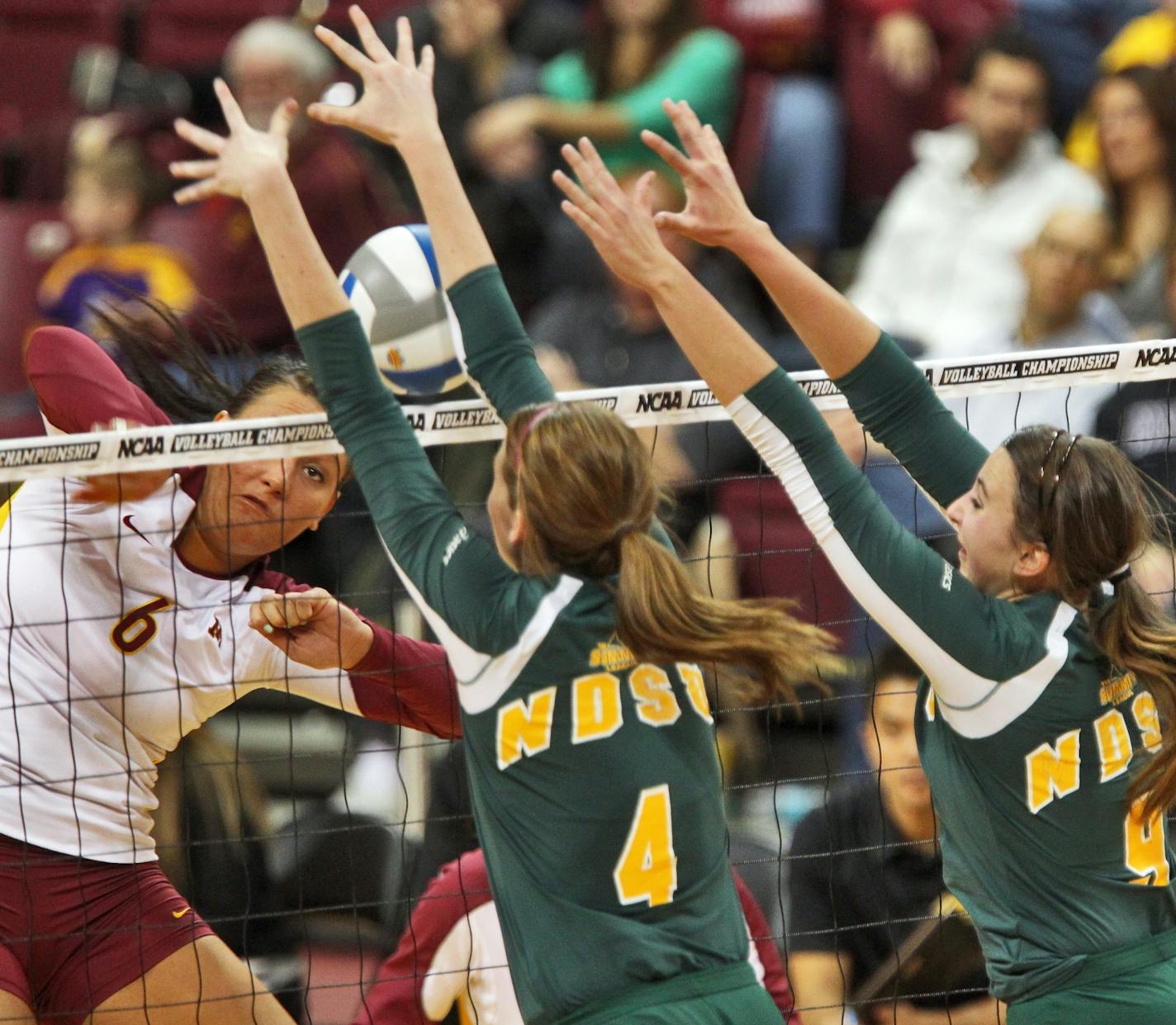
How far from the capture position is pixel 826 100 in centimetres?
789

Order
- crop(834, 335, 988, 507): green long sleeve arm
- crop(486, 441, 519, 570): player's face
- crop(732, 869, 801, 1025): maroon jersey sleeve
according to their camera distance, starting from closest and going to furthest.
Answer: crop(486, 441, 519, 570): player's face, crop(834, 335, 988, 507): green long sleeve arm, crop(732, 869, 801, 1025): maroon jersey sleeve

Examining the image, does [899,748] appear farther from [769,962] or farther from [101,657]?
[101,657]

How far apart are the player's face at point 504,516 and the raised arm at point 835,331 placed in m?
0.54

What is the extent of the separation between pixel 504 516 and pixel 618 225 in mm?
549

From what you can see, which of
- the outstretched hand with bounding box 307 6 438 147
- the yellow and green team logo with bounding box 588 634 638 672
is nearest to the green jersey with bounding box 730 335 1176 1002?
the yellow and green team logo with bounding box 588 634 638 672

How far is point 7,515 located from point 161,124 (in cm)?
477

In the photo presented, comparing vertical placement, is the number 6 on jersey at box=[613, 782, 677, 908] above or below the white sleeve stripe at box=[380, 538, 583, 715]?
below

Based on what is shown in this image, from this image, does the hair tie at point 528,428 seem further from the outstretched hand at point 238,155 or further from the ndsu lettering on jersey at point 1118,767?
the ndsu lettering on jersey at point 1118,767

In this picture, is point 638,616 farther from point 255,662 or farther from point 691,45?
point 691,45

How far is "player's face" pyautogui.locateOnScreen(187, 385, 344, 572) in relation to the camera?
140 inches

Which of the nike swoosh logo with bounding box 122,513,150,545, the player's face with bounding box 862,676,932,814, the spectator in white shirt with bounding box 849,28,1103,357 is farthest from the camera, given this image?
the spectator in white shirt with bounding box 849,28,1103,357

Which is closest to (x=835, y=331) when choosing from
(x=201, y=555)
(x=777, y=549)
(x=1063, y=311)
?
(x=201, y=555)

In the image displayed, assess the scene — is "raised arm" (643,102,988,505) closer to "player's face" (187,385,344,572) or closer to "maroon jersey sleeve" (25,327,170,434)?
"player's face" (187,385,344,572)

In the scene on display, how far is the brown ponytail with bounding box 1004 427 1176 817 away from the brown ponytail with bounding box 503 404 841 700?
464 millimetres
